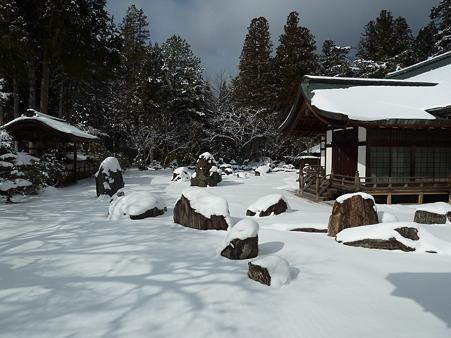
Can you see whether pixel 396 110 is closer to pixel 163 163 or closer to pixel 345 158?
pixel 345 158

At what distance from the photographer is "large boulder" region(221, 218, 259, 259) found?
16.1ft

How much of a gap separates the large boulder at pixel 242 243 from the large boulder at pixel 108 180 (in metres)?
8.57

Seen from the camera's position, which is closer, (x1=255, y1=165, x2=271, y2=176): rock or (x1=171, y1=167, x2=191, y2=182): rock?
(x1=171, y1=167, x2=191, y2=182): rock

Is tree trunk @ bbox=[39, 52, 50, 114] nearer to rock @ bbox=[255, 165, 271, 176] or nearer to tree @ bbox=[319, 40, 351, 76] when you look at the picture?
rock @ bbox=[255, 165, 271, 176]

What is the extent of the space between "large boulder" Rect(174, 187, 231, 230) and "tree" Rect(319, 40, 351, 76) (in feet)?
112

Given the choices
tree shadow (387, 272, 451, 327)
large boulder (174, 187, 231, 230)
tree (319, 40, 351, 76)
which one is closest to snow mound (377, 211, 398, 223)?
tree shadow (387, 272, 451, 327)

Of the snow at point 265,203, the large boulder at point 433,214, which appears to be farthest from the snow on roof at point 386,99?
the snow at point 265,203

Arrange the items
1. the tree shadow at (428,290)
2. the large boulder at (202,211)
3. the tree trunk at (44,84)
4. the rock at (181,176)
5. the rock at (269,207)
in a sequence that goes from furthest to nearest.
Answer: the tree trunk at (44,84) → the rock at (181,176) → the rock at (269,207) → the large boulder at (202,211) → the tree shadow at (428,290)

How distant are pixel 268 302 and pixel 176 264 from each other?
1769mm

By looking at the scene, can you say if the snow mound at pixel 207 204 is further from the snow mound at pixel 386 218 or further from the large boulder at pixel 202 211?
the snow mound at pixel 386 218

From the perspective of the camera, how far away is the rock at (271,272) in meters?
3.95

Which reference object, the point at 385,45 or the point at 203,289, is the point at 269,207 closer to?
the point at 203,289

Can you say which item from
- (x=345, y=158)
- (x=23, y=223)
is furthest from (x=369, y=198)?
(x=23, y=223)

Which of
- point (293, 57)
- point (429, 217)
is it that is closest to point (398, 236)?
point (429, 217)
